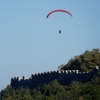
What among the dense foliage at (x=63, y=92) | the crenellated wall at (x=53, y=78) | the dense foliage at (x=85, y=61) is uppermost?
the dense foliage at (x=85, y=61)

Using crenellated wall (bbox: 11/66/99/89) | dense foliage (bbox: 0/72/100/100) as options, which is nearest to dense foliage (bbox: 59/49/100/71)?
crenellated wall (bbox: 11/66/99/89)

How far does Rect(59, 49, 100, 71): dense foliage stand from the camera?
6222 centimetres

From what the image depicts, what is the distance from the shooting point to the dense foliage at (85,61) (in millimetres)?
62219

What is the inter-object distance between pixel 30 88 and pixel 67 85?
324 inches

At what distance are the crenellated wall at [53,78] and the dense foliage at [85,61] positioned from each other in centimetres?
565

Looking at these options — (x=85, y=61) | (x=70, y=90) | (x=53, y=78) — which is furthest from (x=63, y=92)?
(x=85, y=61)

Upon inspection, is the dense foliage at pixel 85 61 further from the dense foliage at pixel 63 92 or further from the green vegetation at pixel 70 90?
the dense foliage at pixel 63 92

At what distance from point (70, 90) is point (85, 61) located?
60.7ft

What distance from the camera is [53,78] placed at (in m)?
52.8

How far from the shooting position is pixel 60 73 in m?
51.8

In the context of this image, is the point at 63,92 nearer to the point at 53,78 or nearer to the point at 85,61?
Answer: the point at 53,78

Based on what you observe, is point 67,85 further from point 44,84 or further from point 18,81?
point 18,81

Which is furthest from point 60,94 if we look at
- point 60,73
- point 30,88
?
point 30,88

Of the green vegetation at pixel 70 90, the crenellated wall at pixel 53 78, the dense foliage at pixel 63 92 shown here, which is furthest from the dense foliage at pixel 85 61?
the dense foliage at pixel 63 92
